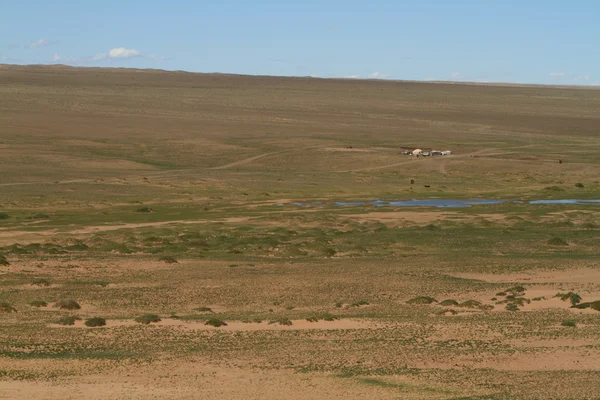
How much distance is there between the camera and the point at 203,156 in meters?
94.2

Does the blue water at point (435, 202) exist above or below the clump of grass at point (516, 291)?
below

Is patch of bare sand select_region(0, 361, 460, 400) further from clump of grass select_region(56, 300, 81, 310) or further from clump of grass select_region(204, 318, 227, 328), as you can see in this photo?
clump of grass select_region(56, 300, 81, 310)

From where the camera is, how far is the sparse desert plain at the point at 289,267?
21172 mm

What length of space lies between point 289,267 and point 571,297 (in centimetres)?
1154

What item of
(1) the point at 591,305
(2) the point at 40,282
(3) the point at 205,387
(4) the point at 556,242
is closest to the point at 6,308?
(2) the point at 40,282

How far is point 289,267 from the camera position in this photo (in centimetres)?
3816

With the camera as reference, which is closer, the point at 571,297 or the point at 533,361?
the point at 533,361

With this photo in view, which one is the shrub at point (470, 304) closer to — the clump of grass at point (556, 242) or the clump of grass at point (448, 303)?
the clump of grass at point (448, 303)

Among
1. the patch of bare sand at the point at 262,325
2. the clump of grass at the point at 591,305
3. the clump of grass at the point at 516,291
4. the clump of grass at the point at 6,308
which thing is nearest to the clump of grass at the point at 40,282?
the clump of grass at the point at 6,308

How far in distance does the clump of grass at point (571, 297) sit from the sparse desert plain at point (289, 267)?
18cm

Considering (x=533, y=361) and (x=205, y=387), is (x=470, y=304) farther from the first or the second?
(x=205, y=387)

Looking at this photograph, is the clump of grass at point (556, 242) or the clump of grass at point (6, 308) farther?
the clump of grass at point (556, 242)

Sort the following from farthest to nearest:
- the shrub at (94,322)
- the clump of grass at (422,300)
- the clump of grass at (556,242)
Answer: the clump of grass at (556,242) < the clump of grass at (422,300) < the shrub at (94,322)

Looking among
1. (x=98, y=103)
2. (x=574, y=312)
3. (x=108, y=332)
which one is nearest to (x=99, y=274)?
(x=108, y=332)
